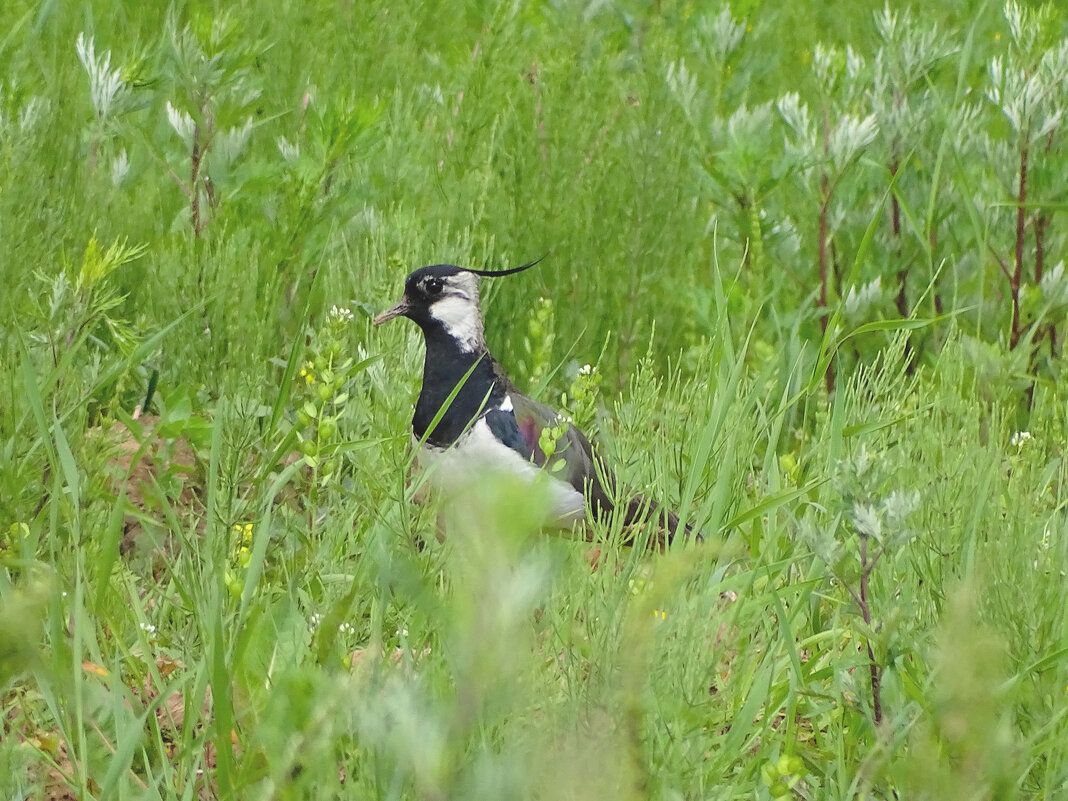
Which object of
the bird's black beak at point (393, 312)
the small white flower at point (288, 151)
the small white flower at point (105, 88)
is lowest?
the bird's black beak at point (393, 312)

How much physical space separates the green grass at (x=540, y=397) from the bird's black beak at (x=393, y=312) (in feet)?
0.16

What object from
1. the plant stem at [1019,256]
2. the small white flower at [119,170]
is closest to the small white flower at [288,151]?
the small white flower at [119,170]

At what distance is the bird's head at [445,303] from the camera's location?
3.77m

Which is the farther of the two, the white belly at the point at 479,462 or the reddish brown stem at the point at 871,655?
the white belly at the point at 479,462

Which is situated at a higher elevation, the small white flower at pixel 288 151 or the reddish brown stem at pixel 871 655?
the small white flower at pixel 288 151

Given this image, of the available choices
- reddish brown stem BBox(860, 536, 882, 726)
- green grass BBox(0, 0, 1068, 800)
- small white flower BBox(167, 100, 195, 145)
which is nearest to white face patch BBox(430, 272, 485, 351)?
green grass BBox(0, 0, 1068, 800)

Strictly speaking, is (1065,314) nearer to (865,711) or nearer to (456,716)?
(865,711)

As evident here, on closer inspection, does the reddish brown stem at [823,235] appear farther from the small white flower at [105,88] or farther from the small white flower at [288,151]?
the small white flower at [105,88]

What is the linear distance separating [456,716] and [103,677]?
1.39 metres

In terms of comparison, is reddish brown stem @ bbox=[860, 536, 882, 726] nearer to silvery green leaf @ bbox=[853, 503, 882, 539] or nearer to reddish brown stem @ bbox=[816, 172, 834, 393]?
silvery green leaf @ bbox=[853, 503, 882, 539]

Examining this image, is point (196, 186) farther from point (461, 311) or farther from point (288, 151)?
point (461, 311)

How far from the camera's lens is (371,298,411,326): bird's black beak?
360cm

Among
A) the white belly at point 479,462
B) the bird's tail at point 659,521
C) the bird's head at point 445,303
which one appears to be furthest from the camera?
the bird's head at point 445,303

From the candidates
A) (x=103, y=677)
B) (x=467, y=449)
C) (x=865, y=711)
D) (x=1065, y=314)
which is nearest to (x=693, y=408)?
(x=467, y=449)
